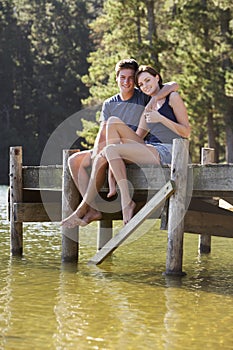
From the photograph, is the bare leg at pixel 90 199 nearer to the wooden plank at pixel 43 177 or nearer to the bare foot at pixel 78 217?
the bare foot at pixel 78 217

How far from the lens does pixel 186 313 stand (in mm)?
6855

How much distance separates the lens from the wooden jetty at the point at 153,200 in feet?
27.3

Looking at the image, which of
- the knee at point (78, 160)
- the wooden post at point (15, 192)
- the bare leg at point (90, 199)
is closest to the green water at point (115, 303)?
the wooden post at point (15, 192)

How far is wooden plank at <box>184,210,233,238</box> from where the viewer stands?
9.53m

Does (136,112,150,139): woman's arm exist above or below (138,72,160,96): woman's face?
below

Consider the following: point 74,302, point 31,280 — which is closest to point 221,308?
point 74,302

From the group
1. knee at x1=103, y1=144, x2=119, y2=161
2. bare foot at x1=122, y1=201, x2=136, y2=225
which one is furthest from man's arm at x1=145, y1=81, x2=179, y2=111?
bare foot at x1=122, y1=201, x2=136, y2=225

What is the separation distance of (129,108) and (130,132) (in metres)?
0.51

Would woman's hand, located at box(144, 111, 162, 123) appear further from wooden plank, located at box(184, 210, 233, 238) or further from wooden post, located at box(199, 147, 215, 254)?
wooden post, located at box(199, 147, 215, 254)

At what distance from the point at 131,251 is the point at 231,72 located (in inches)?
754

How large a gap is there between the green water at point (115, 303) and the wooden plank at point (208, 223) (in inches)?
17.7

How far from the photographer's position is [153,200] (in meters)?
8.43

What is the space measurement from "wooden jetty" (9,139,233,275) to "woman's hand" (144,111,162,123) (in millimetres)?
411

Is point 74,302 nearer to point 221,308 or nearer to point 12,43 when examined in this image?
point 221,308
